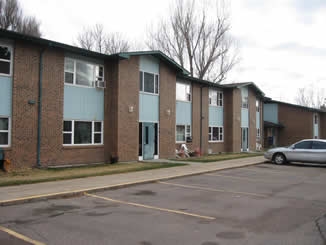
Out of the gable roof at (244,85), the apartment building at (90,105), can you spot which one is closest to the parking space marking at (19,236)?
the apartment building at (90,105)

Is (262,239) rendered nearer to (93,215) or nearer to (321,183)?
(93,215)

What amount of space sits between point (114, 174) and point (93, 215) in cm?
Result: 637

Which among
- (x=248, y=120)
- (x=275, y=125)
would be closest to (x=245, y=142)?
(x=248, y=120)

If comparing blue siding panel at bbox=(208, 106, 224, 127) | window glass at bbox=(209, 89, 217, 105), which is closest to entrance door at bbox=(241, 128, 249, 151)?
blue siding panel at bbox=(208, 106, 224, 127)

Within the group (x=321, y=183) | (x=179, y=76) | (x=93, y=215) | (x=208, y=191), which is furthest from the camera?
(x=179, y=76)

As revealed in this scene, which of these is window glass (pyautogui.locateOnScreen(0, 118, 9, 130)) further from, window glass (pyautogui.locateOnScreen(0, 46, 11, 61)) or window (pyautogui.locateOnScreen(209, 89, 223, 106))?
window (pyautogui.locateOnScreen(209, 89, 223, 106))

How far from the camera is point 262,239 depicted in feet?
20.2

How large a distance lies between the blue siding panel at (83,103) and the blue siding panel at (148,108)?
2482 millimetres

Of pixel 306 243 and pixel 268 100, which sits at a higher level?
pixel 268 100

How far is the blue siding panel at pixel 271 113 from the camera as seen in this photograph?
142 ft

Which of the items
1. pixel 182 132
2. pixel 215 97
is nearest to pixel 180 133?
pixel 182 132

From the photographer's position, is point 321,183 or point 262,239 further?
point 321,183

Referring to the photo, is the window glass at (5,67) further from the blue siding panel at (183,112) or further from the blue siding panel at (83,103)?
the blue siding panel at (183,112)

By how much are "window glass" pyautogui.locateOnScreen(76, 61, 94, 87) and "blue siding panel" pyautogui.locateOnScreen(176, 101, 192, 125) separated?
771 cm
